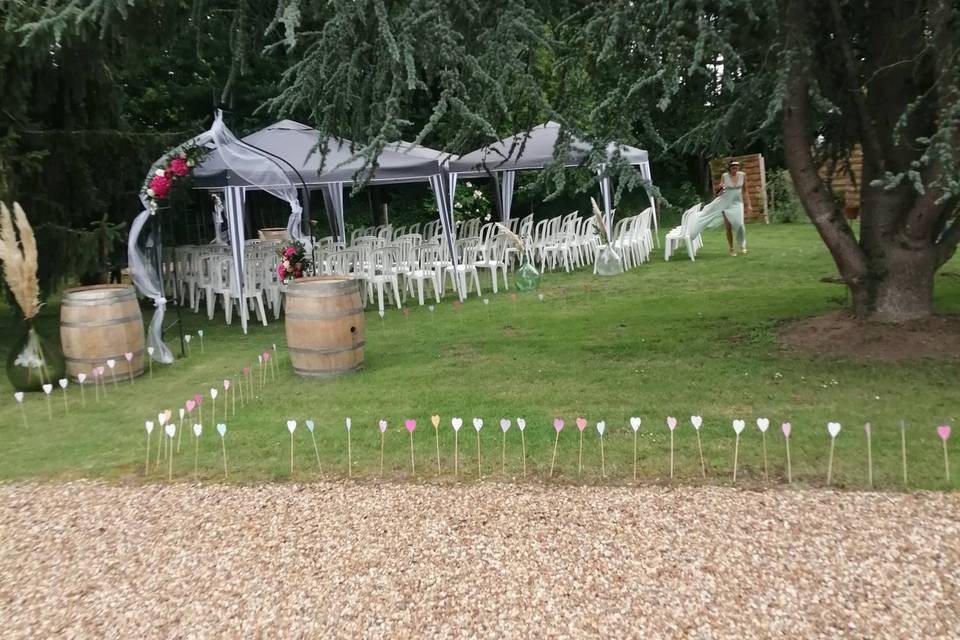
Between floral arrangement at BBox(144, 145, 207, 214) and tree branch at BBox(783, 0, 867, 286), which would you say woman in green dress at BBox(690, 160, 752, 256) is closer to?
tree branch at BBox(783, 0, 867, 286)

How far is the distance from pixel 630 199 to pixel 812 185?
1799 cm

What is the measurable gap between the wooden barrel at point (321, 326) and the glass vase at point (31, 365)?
2147 millimetres

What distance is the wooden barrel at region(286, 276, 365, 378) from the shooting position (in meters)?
6.50

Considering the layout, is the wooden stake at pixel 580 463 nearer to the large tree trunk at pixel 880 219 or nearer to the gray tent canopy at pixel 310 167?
the large tree trunk at pixel 880 219

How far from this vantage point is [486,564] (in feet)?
10.4

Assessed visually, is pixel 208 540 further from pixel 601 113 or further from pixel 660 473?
pixel 601 113

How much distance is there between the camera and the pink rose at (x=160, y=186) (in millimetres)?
7551

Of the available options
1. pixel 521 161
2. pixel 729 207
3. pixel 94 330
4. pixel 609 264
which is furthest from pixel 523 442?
pixel 521 161

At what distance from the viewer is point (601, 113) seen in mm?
5152

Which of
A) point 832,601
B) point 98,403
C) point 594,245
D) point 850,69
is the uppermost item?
point 850,69

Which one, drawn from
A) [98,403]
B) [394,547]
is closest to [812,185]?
[394,547]

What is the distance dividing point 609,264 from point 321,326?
7.07m

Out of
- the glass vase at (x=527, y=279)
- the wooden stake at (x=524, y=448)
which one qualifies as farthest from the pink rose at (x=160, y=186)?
the glass vase at (x=527, y=279)

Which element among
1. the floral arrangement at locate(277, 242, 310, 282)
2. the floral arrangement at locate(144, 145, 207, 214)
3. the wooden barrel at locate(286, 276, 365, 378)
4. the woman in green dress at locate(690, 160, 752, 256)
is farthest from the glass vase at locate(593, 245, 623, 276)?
the floral arrangement at locate(144, 145, 207, 214)
